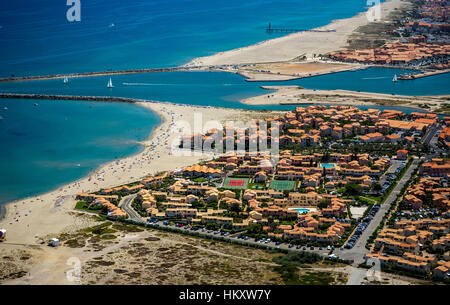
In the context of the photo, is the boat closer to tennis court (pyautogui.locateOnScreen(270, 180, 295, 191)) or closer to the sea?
the sea

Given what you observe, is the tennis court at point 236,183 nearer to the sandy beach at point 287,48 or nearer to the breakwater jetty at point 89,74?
the breakwater jetty at point 89,74

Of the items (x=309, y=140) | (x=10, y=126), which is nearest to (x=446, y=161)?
(x=309, y=140)

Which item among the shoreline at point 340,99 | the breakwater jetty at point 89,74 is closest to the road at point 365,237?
the shoreline at point 340,99

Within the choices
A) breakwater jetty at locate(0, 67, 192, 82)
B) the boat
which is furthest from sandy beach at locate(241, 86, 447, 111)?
the boat

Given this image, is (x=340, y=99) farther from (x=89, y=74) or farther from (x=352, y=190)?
(x=89, y=74)

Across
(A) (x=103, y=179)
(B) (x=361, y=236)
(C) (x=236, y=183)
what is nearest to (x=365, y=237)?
(B) (x=361, y=236)

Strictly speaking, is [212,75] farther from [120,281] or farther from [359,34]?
[120,281]

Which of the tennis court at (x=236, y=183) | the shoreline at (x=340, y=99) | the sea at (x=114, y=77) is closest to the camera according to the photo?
the tennis court at (x=236, y=183)
